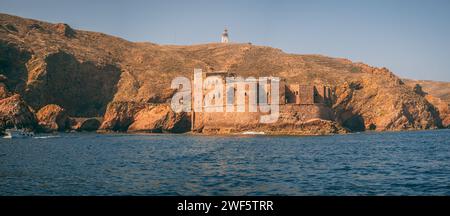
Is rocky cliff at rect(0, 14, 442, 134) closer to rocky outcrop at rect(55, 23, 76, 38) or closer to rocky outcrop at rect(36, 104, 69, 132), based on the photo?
rocky outcrop at rect(55, 23, 76, 38)

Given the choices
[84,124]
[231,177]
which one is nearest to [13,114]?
[84,124]

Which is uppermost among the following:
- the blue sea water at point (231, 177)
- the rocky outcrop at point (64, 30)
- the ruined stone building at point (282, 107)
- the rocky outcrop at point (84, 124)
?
the rocky outcrop at point (64, 30)

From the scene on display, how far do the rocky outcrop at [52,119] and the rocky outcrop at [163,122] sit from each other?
1611 cm

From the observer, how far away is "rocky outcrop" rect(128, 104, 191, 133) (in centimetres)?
11094

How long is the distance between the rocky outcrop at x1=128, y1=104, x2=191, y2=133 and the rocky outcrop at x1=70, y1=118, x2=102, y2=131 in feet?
38.7

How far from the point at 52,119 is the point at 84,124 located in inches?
354

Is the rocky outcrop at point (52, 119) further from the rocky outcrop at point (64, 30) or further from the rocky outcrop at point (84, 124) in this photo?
the rocky outcrop at point (64, 30)

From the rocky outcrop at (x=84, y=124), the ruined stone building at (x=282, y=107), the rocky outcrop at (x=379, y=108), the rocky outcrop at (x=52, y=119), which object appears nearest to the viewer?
the ruined stone building at (x=282, y=107)

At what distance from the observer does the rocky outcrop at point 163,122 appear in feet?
364

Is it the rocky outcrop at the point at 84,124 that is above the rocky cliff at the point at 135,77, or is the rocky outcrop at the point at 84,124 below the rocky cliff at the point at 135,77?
below

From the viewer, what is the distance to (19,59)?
131 meters

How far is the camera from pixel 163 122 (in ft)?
367

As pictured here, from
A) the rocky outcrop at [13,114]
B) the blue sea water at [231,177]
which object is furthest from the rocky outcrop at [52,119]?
the blue sea water at [231,177]
